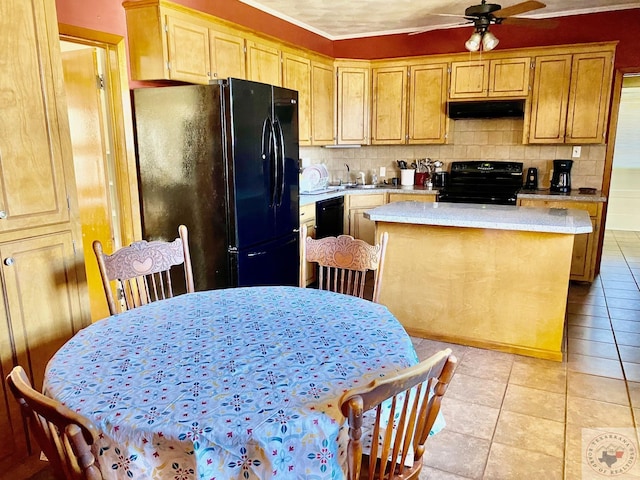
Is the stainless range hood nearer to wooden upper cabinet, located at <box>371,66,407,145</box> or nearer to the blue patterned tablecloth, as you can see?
wooden upper cabinet, located at <box>371,66,407,145</box>

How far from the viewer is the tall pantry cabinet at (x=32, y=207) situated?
1830mm

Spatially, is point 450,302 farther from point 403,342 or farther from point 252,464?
point 252,464

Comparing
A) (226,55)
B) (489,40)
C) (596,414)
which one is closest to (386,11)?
(489,40)

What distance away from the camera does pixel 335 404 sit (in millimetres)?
1102

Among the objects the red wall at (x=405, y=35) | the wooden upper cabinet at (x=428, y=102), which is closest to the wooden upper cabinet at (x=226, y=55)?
the red wall at (x=405, y=35)

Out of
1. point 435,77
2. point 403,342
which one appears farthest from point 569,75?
point 403,342

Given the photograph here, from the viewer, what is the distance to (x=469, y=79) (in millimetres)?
4770

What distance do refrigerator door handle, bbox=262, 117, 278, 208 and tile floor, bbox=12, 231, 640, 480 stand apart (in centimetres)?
145

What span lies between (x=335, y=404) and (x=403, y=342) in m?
0.43

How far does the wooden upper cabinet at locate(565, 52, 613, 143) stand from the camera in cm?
430

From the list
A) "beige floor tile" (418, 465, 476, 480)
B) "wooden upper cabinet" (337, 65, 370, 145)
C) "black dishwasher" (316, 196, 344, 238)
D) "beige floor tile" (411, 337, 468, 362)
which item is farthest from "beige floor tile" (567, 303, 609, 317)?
"wooden upper cabinet" (337, 65, 370, 145)

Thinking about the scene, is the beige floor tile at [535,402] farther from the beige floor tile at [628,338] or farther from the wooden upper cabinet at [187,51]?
the wooden upper cabinet at [187,51]

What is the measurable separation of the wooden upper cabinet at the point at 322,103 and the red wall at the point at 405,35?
37 cm

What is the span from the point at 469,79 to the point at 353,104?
124cm
